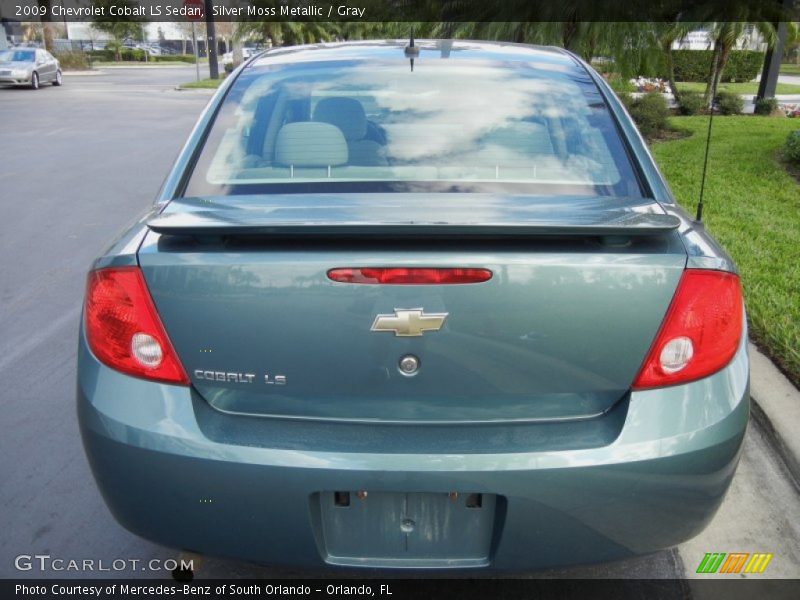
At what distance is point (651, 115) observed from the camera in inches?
534

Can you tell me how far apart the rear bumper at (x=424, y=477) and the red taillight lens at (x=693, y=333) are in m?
0.04

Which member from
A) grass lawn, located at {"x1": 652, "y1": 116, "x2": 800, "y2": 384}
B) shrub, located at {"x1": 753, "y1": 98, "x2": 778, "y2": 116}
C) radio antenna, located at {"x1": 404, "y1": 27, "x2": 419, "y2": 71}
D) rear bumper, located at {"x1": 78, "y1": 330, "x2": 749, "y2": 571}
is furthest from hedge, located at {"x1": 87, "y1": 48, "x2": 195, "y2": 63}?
rear bumper, located at {"x1": 78, "y1": 330, "x2": 749, "y2": 571}

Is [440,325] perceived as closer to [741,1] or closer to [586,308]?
[586,308]

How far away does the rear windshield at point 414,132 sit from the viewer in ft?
7.91

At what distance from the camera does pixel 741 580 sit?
101 inches

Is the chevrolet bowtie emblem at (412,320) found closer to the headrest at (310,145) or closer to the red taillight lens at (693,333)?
the red taillight lens at (693,333)

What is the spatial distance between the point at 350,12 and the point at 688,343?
34.6m

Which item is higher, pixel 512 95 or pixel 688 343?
pixel 512 95

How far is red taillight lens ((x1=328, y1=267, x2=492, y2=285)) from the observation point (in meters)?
1.83

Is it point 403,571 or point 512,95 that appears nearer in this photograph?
point 403,571

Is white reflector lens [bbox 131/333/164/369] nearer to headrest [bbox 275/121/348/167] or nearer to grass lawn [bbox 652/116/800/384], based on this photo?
headrest [bbox 275/121/348/167]

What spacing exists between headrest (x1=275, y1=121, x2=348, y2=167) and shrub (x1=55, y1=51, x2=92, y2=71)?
4473 centimetres

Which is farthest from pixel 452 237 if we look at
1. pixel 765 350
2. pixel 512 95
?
pixel 765 350

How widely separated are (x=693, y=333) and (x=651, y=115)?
12604 mm
